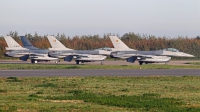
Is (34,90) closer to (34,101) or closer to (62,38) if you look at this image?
(34,101)

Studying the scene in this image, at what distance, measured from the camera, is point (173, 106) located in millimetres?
18359

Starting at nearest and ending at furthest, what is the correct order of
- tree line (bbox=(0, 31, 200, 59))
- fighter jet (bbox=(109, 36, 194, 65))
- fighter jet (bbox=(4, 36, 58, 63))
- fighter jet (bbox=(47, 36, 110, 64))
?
fighter jet (bbox=(109, 36, 194, 65)) < fighter jet (bbox=(47, 36, 110, 64)) < fighter jet (bbox=(4, 36, 58, 63)) < tree line (bbox=(0, 31, 200, 59))

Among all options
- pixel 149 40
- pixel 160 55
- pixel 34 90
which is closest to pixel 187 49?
pixel 149 40

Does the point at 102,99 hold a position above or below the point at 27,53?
below

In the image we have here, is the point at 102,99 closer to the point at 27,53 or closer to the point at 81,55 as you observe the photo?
the point at 81,55

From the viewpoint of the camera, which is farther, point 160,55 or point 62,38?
point 62,38

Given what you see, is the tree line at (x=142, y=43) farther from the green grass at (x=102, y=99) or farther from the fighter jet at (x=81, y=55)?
the green grass at (x=102, y=99)

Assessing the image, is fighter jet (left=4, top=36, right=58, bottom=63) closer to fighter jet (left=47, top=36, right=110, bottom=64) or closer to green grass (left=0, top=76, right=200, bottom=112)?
fighter jet (left=47, top=36, right=110, bottom=64)

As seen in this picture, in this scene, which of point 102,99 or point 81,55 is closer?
point 102,99

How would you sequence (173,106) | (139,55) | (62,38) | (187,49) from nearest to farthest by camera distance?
1. (173,106)
2. (139,55)
3. (187,49)
4. (62,38)

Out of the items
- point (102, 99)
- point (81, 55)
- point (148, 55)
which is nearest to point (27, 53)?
point (81, 55)

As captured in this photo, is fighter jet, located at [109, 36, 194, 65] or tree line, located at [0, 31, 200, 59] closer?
fighter jet, located at [109, 36, 194, 65]

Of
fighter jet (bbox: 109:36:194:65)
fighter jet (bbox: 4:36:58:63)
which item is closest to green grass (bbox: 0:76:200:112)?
fighter jet (bbox: 109:36:194:65)

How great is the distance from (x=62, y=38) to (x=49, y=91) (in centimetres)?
8332
